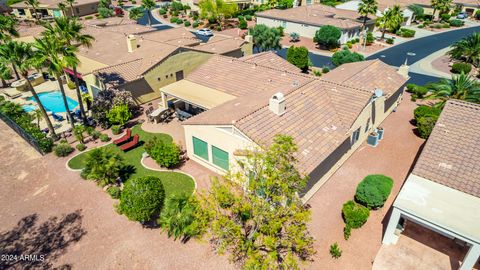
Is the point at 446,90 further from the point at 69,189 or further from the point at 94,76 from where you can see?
the point at 94,76

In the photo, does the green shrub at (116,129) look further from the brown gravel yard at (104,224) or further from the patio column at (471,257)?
the patio column at (471,257)

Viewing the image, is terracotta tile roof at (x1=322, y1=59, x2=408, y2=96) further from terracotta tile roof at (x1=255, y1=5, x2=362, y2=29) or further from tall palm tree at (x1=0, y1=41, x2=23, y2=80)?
terracotta tile roof at (x1=255, y1=5, x2=362, y2=29)

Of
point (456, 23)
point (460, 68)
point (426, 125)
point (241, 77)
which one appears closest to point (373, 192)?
point (426, 125)

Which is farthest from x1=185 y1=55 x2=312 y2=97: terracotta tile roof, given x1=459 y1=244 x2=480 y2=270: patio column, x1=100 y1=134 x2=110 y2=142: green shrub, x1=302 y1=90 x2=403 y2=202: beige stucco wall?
x1=459 y1=244 x2=480 y2=270: patio column

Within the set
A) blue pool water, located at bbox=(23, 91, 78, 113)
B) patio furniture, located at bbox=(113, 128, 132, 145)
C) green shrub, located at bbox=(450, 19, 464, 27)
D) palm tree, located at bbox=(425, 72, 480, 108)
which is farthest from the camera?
green shrub, located at bbox=(450, 19, 464, 27)

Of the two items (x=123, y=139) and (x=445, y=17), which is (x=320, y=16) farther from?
(x=123, y=139)

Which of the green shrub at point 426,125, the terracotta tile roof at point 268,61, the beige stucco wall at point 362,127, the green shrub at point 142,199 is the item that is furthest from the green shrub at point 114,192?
the green shrub at point 426,125

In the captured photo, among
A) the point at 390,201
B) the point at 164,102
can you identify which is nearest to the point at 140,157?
the point at 164,102
